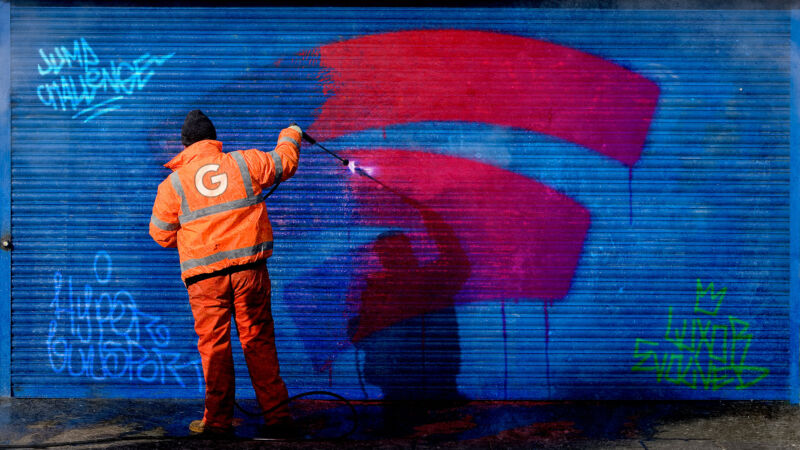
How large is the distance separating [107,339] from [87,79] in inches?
81.7

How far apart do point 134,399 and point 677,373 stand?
4.30m

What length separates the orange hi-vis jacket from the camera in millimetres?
4973

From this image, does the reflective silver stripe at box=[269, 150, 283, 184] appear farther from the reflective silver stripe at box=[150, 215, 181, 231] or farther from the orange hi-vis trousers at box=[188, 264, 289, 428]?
the reflective silver stripe at box=[150, 215, 181, 231]

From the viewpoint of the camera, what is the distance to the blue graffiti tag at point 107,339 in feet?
20.2

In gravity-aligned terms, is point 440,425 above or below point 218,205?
below

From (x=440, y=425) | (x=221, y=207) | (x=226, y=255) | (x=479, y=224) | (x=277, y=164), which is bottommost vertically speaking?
(x=440, y=425)

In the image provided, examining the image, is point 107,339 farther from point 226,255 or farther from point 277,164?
point 277,164

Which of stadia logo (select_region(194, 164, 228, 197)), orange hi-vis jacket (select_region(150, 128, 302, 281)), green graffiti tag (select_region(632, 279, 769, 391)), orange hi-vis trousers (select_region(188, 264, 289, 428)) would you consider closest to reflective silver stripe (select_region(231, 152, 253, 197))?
orange hi-vis jacket (select_region(150, 128, 302, 281))

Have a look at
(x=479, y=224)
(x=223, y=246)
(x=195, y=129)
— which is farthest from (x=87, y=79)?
(x=479, y=224)

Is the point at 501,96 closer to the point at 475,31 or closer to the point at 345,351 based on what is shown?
the point at 475,31

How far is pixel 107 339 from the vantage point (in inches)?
243

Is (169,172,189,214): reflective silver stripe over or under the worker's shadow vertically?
over

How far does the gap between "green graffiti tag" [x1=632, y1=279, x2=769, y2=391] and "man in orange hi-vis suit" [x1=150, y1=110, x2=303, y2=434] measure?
2950mm

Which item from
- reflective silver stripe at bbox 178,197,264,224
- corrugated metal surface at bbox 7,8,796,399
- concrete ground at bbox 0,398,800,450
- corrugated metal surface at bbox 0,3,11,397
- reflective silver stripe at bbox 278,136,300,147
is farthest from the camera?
corrugated metal surface at bbox 0,3,11,397
